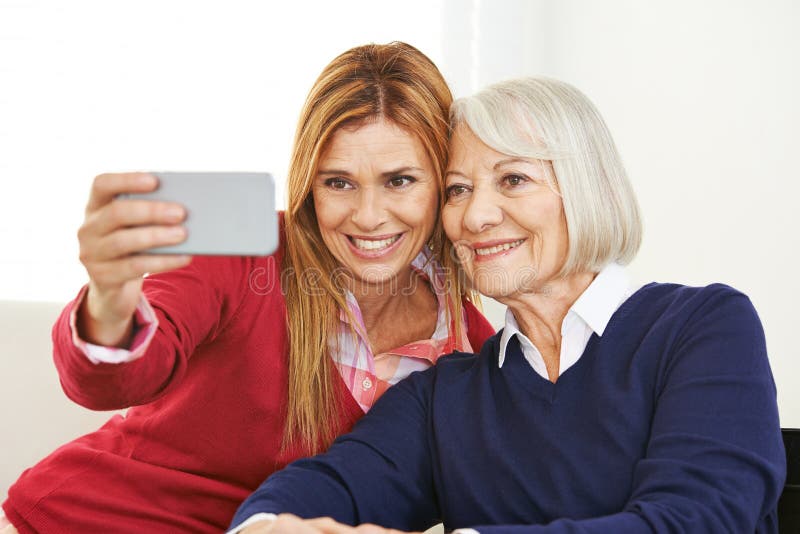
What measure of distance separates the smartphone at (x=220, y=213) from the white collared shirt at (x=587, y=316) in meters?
0.58

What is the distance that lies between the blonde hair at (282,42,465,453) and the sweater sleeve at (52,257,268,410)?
4.2 inches

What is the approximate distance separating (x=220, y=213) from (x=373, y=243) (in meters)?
0.67

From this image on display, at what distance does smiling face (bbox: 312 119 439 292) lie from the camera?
5.19ft

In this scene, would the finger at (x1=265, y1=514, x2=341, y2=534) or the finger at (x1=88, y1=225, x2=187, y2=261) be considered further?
the finger at (x1=265, y1=514, x2=341, y2=534)

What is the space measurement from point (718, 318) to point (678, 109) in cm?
207

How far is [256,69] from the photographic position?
2984 mm

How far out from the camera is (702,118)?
10.2ft

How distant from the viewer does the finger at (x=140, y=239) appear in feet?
3.20

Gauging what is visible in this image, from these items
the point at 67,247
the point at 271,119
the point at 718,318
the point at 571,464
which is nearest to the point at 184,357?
the point at 571,464

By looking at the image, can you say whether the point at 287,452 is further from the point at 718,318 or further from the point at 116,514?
the point at 718,318

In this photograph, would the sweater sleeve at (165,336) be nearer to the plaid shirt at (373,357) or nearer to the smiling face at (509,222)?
the plaid shirt at (373,357)

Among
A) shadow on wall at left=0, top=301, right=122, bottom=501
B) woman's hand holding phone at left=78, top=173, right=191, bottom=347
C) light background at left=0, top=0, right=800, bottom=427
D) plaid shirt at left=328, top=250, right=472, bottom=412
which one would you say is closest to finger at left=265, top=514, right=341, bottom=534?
woman's hand holding phone at left=78, top=173, right=191, bottom=347

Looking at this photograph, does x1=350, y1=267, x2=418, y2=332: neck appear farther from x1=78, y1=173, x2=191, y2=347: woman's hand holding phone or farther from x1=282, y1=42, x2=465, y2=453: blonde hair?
x1=78, y1=173, x2=191, y2=347: woman's hand holding phone

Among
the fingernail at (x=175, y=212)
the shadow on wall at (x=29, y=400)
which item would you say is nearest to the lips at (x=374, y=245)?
the fingernail at (x=175, y=212)
